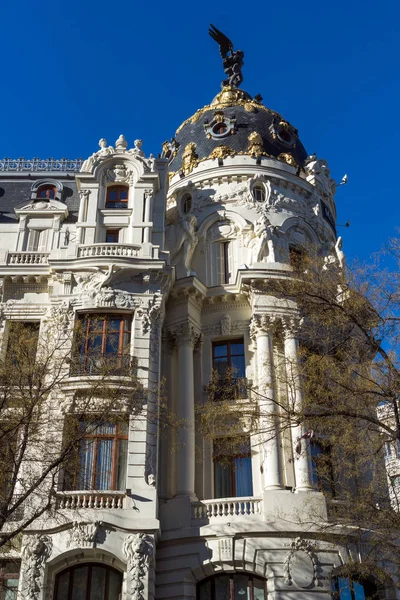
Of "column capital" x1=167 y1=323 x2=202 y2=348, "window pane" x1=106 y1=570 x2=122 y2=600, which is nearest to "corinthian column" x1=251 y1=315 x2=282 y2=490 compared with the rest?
"column capital" x1=167 y1=323 x2=202 y2=348

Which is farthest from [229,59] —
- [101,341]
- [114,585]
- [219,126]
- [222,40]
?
[114,585]

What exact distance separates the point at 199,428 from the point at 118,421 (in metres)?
3.88

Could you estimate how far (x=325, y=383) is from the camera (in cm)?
1948

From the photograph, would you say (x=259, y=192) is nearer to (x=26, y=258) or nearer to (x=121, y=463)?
(x=26, y=258)

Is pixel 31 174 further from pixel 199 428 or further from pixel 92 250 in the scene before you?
pixel 199 428

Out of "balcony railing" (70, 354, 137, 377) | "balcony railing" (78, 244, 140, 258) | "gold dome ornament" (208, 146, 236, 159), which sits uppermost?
"gold dome ornament" (208, 146, 236, 159)

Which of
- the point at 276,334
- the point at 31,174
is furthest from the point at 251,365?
the point at 31,174

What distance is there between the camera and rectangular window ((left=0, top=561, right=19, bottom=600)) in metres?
21.2

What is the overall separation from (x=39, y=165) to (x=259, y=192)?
11.1 meters

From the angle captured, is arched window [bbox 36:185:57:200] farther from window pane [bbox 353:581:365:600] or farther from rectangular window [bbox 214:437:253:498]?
window pane [bbox 353:581:365:600]

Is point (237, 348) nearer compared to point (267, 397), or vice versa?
point (267, 397)

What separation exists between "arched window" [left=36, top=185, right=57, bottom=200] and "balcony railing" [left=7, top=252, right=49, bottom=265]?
4.95m

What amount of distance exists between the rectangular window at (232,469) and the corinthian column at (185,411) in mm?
1300

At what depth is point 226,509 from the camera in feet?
77.3
